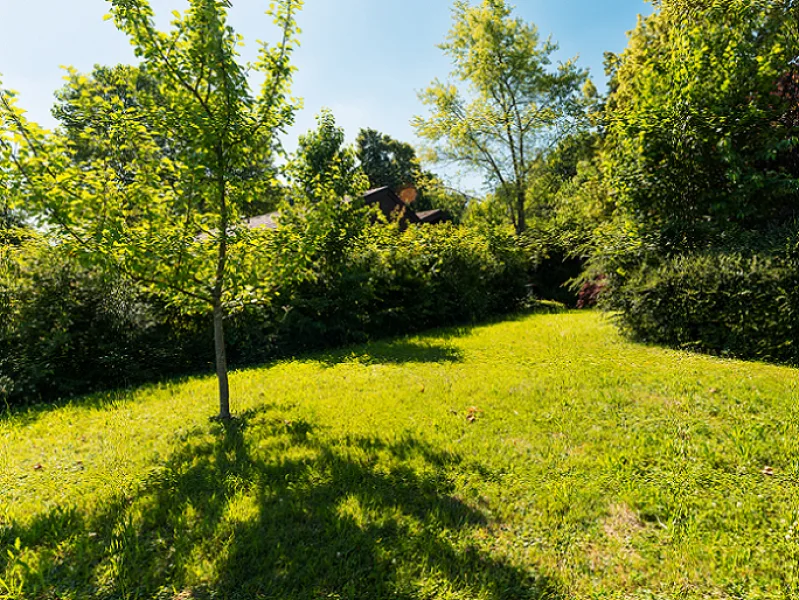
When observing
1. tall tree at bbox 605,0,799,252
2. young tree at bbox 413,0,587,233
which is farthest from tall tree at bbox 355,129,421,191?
tall tree at bbox 605,0,799,252

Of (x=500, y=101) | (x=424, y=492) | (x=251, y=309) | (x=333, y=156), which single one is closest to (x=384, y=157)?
(x=500, y=101)

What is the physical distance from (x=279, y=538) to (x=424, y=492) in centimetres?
110

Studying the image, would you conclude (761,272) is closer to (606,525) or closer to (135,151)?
(606,525)

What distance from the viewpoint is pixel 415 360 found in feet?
24.5

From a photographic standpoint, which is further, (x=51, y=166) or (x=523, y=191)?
(x=523, y=191)

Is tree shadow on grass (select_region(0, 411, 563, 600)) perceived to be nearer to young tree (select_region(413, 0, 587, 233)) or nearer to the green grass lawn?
the green grass lawn

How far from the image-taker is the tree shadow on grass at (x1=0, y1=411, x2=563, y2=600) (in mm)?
2410

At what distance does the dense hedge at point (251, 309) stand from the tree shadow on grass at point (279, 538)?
2417mm

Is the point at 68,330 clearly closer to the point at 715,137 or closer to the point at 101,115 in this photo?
the point at 101,115

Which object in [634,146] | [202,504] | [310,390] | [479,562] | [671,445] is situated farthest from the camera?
[634,146]

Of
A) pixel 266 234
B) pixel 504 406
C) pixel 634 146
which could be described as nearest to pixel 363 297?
pixel 266 234

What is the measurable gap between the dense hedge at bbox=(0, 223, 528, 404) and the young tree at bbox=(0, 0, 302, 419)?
634mm

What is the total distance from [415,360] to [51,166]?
5470 millimetres

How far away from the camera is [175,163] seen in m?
4.46
